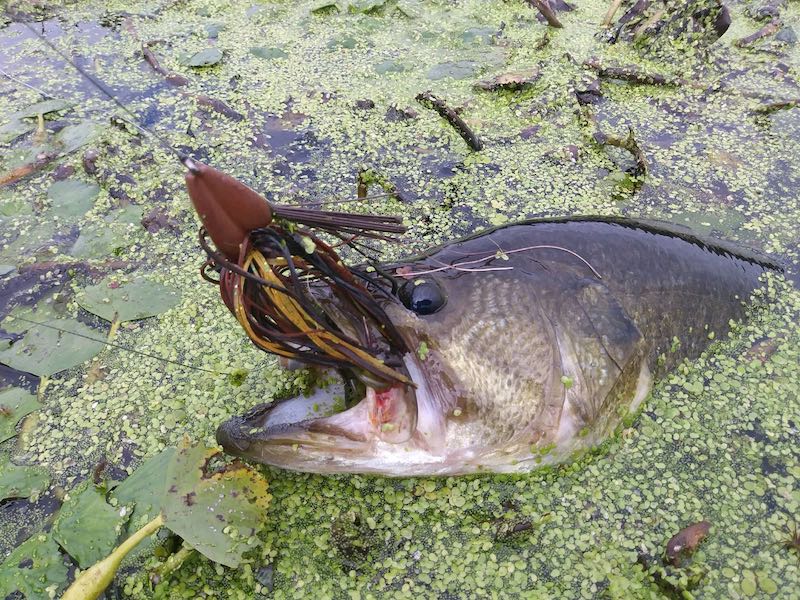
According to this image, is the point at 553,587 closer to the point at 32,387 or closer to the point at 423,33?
the point at 32,387

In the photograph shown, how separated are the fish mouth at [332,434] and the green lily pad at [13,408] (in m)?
1.13

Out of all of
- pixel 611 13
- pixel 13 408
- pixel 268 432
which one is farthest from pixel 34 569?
pixel 611 13

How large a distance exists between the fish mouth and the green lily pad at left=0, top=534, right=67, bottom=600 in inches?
28.5

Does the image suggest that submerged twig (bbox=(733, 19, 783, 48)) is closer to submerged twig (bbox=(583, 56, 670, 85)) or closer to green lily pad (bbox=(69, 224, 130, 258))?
submerged twig (bbox=(583, 56, 670, 85))

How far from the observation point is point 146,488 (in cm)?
241

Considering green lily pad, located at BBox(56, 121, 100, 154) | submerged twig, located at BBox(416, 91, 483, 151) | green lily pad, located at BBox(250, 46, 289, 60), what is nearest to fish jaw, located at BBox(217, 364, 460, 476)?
submerged twig, located at BBox(416, 91, 483, 151)

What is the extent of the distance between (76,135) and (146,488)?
319 centimetres

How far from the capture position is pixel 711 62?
5438 millimetres

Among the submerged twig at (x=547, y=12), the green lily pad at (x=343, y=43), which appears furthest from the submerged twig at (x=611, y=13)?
the green lily pad at (x=343, y=43)

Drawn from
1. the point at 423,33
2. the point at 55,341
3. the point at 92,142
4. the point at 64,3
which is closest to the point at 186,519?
the point at 55,341

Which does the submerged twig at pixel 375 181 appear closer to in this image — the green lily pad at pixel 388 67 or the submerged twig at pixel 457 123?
the submerged twig at pixel 457 123

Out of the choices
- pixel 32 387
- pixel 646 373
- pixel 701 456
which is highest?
pixel 646 373

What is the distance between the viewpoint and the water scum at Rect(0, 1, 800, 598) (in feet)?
7.38

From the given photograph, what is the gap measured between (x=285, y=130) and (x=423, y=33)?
7.23 ft
